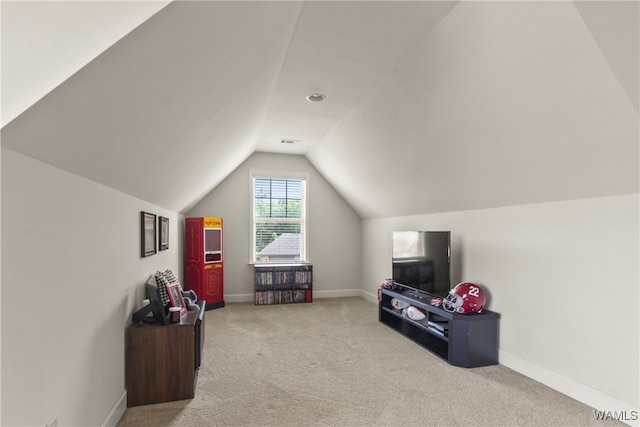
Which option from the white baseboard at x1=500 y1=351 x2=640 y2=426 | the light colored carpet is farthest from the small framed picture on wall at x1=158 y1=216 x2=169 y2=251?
the white baseboard at x1=500 y1=351 x2=640 y2=426

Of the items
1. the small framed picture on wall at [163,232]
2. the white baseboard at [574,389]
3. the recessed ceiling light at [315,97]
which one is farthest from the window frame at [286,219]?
the white baseboard at [574,389]

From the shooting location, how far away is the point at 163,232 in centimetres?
415

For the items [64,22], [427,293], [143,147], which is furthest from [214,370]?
[64,22]

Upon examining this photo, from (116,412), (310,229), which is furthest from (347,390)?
(310,229)

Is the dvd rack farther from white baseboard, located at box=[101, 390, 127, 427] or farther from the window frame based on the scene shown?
white baseboard, located at box=[101, 390, 127, 427]

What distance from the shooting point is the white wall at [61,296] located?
1306 millimetres

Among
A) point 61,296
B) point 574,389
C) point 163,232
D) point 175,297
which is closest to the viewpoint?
point 61,296

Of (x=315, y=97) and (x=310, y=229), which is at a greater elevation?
(x=315, y=97)

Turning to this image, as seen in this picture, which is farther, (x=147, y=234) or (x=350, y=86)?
(x=350, y=86)

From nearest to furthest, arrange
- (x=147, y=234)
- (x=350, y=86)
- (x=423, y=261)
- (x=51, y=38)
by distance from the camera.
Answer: (x=51, y=38) → (x=147, y=234) → (x=350, y=86) → (x=423, y=261)

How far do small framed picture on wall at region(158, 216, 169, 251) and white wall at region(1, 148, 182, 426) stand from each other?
4.20 ft

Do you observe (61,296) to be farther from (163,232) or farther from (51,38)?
(163,232)

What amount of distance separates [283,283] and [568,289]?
4.45 m

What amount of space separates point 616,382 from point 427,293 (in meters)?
1.94
